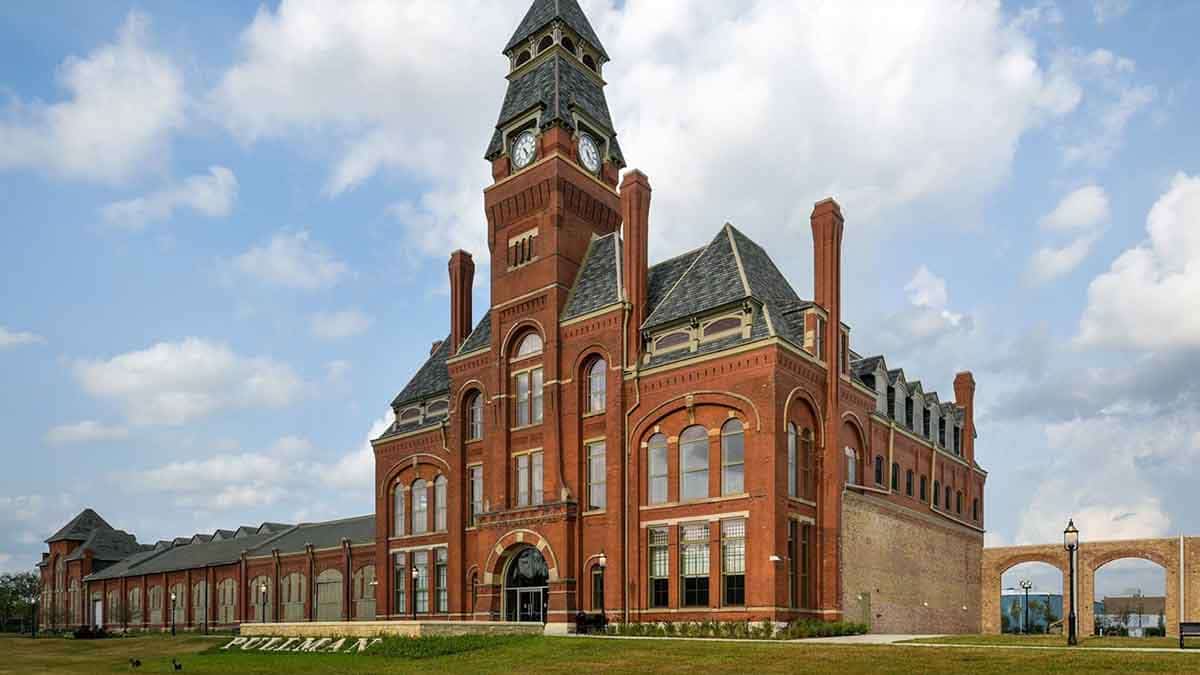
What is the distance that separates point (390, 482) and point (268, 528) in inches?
1544

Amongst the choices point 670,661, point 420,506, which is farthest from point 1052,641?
point 420,506

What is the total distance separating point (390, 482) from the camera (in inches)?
2114

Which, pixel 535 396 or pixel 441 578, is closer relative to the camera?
pixel 535 396

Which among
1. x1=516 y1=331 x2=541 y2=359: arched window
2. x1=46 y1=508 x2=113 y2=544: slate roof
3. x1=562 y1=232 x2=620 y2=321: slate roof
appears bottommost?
x1=46 y1=508 x2=113 y2=544: slate roof

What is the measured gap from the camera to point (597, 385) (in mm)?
42562

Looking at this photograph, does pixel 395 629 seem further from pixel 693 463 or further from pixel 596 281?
pixel 596 281

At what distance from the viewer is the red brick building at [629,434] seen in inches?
1485

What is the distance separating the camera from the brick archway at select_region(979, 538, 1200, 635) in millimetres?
44094

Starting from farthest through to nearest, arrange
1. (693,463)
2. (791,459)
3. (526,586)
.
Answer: (526,586) < (693,463) < (791,459)

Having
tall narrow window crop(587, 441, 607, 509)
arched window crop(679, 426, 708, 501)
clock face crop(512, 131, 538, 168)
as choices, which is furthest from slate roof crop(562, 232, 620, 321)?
arched window crop(679, 426, 708, 501)

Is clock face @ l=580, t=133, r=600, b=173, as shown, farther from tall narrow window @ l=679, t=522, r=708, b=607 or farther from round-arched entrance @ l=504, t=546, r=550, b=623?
tall narrow window @ l=679, t=522, r=708, b=607

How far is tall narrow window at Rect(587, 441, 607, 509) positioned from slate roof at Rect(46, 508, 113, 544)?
7991 centimetres

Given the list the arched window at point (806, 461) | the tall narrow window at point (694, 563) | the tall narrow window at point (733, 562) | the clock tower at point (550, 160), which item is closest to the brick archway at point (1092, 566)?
the arched window at point (806, 461)

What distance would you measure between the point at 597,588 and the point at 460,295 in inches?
761
